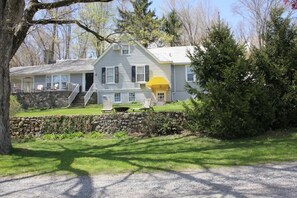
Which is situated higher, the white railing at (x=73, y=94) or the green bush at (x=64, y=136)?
the white railing at (x=73, y=94)

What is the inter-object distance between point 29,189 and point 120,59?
82.3ft

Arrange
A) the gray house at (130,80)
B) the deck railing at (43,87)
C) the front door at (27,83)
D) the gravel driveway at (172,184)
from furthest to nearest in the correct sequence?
the front door at (27,83), the deck railing at (43,87), the gray house at (130,80), the gravel driveway at (172,184)

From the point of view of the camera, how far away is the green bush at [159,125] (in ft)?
47.0

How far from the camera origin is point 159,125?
570 inches

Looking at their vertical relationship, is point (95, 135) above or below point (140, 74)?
below

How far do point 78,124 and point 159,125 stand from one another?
4.02 metres

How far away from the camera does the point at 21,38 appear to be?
11242 mm

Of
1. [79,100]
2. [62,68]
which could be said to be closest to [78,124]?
[79,100]

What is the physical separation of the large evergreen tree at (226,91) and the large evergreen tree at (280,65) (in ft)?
2.16

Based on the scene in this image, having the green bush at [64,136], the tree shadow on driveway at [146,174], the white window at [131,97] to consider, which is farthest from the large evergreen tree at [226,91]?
the white window at [131,97]

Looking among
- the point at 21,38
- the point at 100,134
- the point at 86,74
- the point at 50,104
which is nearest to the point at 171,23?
the point at 86,74

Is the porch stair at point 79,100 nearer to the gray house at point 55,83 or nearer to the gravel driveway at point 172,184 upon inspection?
the gray house at point 55,83

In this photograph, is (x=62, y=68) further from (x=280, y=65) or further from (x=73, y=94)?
(x=280, y=65)

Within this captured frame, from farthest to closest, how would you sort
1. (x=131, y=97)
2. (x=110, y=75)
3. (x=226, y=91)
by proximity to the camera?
(x=110, y=75) < (x=131, y=97) < (x=226, y=91)
